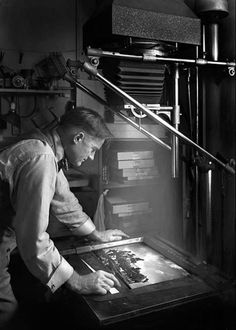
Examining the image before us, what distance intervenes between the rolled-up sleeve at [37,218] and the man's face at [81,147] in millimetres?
253

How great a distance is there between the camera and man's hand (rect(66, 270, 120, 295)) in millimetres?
1466

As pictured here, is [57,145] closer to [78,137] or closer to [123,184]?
[78,137]

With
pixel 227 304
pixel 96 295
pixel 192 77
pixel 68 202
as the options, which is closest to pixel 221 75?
pixel 192 77

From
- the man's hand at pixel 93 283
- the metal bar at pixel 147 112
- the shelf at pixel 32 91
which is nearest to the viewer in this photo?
the man's hand at pixel 93 283

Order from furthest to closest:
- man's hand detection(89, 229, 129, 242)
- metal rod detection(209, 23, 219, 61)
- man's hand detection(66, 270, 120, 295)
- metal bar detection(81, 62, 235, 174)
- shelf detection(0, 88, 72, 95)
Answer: shelf detection(0, 88, 72, 95)
metal rod detection(209, 23, 219, 61)
man's hand detection(89, 229, 129, 242)
metal bar detection(81, 62, 235, 174)
man's hand detection(66, 270, 120, 295)

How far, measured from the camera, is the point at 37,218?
1493mm

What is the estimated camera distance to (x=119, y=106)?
6.66 ft

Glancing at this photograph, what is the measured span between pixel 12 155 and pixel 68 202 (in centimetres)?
69

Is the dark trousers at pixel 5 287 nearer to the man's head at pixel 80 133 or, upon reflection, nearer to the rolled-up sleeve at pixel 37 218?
the rolled-up sleeve at pixel 37 218

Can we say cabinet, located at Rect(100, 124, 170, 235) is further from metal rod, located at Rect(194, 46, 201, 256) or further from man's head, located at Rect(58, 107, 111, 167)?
man's head, located at Rect(58, 107, 111, 167)

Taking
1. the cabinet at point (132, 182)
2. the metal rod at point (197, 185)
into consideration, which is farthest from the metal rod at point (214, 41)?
the cabinet at point (132, 182)

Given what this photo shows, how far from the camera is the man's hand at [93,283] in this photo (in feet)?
4.81

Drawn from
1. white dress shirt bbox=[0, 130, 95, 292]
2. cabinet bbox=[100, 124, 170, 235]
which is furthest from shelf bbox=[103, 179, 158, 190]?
white dress shirt bbox=[0, 130, 95, 292]

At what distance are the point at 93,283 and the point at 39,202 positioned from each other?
0.39 meters
